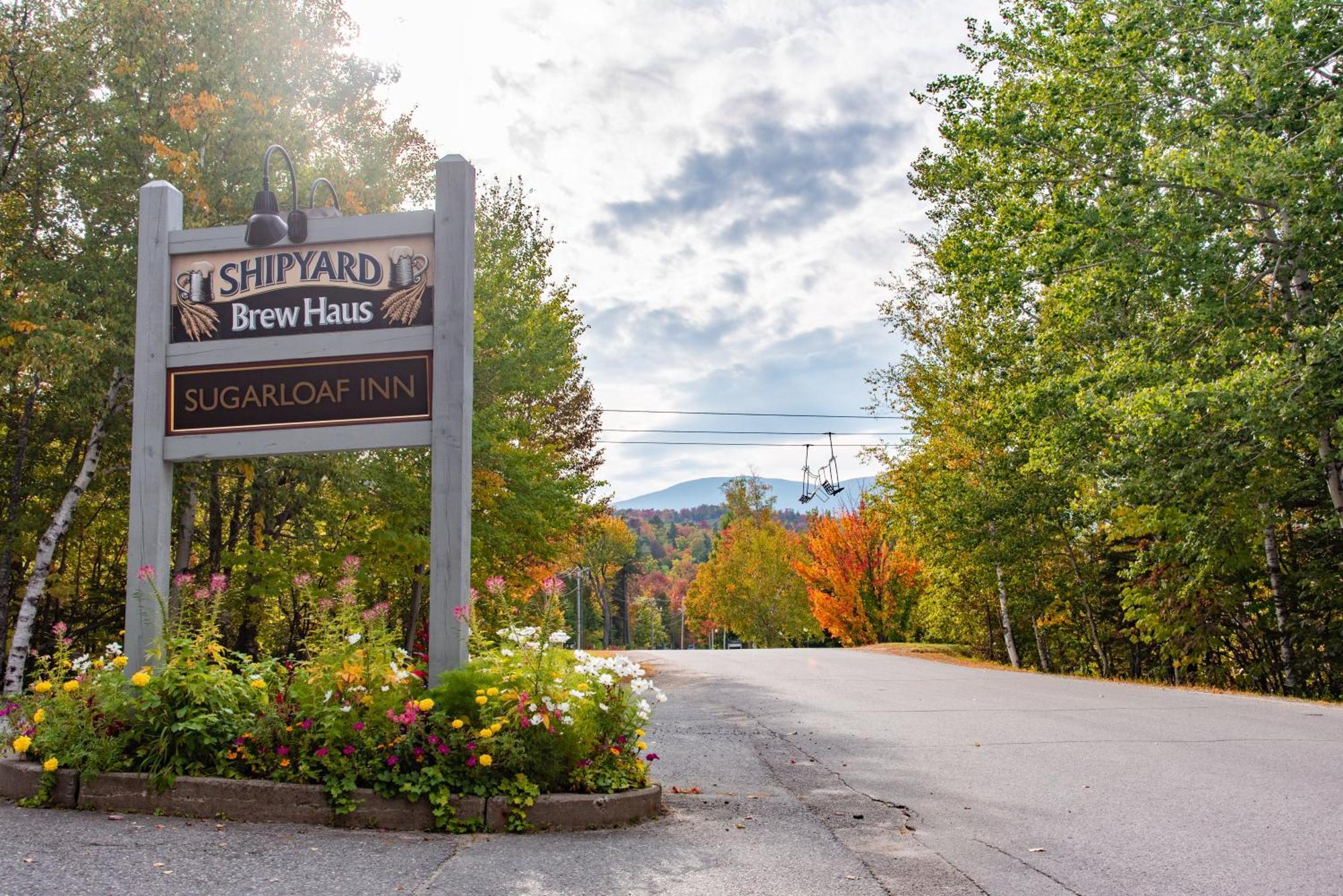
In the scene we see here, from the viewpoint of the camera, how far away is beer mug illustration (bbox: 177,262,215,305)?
22.8ft

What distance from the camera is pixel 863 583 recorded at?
39.8 metres

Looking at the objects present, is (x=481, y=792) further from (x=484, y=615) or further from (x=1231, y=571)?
(x=1231, y=571)

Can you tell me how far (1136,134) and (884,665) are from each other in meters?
12.0

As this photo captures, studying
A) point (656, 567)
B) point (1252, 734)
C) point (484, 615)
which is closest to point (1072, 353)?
point (1252, 734)

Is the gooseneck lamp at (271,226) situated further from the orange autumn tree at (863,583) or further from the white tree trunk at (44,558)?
the orange autumn tree at (863,583)

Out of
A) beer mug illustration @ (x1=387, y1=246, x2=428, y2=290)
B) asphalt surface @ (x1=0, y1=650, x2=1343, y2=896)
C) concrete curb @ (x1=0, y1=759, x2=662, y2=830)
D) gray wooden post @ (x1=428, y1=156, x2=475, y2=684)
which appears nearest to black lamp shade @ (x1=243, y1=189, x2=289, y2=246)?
beer mug illustration @ (x1=387, y1=246, x2=428, y2=290)

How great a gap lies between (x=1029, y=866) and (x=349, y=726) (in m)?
3.71

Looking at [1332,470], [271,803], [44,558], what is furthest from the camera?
[1332,470]

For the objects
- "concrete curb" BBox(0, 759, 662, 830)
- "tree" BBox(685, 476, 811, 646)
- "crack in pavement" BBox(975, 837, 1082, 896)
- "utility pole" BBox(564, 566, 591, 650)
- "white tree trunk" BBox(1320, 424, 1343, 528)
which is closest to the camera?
"crack in pavement" BBox(975, 837, 1082, 896)

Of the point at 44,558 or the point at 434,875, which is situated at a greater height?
the point at 44,558

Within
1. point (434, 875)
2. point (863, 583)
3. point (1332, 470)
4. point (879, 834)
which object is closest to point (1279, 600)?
point (1332, 470)

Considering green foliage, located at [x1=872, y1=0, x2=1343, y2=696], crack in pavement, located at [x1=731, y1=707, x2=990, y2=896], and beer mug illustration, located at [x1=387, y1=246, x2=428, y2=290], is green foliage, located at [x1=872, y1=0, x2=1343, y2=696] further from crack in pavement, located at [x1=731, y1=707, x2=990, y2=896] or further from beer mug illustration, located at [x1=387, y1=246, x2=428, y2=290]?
beer mug illustration, located at [x1=387, y1=246, x2=428, y2=290]

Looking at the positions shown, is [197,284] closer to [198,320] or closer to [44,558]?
[198,320]

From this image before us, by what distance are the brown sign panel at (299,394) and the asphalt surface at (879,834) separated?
2.80 m
